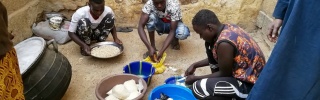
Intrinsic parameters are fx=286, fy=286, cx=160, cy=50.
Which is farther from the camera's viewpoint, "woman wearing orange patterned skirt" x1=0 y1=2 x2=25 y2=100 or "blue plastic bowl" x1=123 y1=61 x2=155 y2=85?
"blue plastic bowl" x1=123 y1=61 x2=155 y2=85

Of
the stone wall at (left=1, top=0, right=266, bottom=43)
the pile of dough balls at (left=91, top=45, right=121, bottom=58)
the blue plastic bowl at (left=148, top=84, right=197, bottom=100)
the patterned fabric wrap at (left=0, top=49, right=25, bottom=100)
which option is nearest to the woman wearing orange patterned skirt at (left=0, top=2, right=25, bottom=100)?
the patterned fabric wrap at (left=0, top=49, right=25, bottom=100)

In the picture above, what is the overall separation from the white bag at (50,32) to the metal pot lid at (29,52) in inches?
46.0

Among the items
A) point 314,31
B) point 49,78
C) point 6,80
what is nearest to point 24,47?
point 49,78

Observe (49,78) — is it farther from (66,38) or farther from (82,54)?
(66,38)

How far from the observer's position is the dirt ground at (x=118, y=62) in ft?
8.09

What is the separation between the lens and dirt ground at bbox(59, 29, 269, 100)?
2465 millimetres

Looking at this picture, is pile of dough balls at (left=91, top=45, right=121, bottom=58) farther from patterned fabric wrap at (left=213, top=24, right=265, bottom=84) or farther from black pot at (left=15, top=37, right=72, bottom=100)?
patterned fabric wrap at (left=213, top=24, right=265, bottom=84)

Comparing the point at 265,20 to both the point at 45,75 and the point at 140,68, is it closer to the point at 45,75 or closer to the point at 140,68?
the point at 140,68

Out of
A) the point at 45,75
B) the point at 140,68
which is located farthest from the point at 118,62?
the point at 45,75

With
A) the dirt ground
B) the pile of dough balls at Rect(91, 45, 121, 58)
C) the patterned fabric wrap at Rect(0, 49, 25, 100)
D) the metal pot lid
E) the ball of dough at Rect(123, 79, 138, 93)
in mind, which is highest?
the patterned fabric wrap at Rect(0, 49, 25, 100)

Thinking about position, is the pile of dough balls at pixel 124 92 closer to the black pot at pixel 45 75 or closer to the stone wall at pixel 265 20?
the black pot at pixel 45 75

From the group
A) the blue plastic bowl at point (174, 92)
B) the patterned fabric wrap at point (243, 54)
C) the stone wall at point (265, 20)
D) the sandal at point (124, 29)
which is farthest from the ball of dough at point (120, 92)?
the stone wall at point (265, 20)

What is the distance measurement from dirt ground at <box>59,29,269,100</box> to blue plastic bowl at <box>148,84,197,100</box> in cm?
24

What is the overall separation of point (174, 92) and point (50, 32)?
6.04ft
